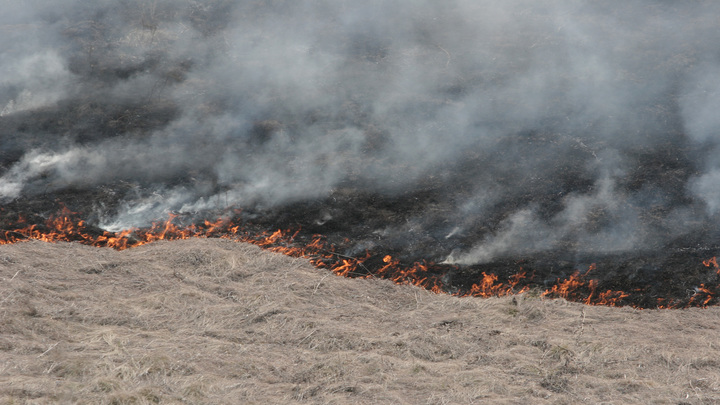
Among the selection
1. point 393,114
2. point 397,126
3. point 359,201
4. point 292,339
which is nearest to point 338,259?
point 359,201

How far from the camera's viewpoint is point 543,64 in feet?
39.1

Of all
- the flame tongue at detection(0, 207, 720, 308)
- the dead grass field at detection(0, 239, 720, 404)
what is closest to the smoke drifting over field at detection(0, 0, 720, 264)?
the flame tongue at detection(0, 207, 720, 308)

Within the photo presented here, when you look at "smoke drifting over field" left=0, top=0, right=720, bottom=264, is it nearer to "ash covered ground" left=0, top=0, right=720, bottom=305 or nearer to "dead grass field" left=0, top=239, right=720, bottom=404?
"ash covered ground" left=0, top=0, right=720, bottom=305

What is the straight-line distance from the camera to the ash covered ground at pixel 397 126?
884cm

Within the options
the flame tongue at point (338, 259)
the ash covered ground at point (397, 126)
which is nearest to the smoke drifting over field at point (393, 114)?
the ash covered ground at point (397, 126)

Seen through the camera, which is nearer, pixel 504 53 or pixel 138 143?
pixel 138 143

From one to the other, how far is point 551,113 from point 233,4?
23.1ft

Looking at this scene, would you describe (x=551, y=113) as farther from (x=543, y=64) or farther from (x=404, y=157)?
(x=404, y=157)

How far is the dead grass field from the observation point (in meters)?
5.49

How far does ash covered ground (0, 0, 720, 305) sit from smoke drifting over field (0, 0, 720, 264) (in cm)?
4

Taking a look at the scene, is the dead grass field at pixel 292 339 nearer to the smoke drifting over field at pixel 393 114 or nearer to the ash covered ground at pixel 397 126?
the ash covered ground at pixel 397 126

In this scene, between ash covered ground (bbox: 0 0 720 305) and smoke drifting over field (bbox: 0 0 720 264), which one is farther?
smoke drifting over field (bbox: 0 0 720 264)

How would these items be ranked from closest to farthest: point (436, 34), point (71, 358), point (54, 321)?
point (71, 358) → point (54, 321) → point (436, 34)

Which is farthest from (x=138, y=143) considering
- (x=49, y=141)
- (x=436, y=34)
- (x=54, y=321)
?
(x=436, y=34)
